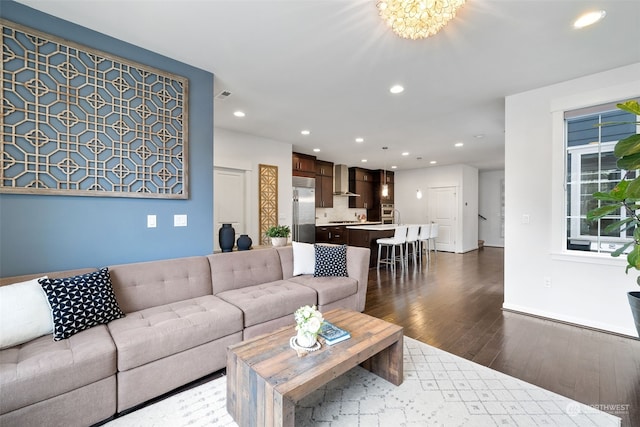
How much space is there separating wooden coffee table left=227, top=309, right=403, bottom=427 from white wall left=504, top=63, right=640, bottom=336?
2.43 metres

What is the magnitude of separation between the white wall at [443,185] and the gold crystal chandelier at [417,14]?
7.27m

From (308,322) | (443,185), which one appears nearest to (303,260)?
(308,322)

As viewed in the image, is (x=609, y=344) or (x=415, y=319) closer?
(x=609, y=344)

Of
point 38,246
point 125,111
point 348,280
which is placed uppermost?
point 125,111

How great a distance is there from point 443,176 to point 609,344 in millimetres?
6528

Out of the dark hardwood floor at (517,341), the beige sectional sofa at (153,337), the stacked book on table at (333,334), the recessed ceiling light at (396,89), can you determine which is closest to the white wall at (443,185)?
the dark hardwood floor at (517,341)

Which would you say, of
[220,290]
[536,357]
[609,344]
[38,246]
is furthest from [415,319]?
[38,246]

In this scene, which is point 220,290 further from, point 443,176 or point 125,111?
point 443,176

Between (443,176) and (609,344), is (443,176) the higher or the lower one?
the higher one

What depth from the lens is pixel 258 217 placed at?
521 cm

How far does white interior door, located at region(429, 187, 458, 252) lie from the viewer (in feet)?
27.0

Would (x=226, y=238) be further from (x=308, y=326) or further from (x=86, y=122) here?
(x=308, y=326)

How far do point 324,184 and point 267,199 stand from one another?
2633 millimetres

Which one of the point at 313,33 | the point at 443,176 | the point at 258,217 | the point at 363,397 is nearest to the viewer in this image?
the point at 363,397
